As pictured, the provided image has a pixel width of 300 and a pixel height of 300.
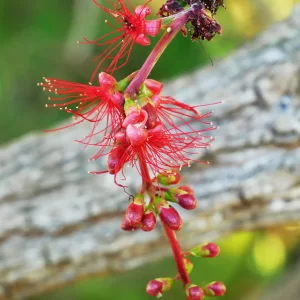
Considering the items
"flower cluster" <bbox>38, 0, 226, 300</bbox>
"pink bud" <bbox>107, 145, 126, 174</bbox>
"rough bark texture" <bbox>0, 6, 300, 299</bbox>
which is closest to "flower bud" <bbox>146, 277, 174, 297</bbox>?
"flower cluster" <bbox>38, 0, 226, 300</bbox>

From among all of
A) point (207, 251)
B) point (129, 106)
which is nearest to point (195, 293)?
point (207, 251)

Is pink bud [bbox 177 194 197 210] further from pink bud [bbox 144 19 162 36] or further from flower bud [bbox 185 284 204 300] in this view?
pink bud [bbox 144 19 162 36]

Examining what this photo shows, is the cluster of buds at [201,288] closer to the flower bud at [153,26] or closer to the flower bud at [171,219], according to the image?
the flower bud at [171,219]

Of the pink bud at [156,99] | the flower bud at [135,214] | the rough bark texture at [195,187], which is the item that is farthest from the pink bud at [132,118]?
the rough bark texture at [195,187]

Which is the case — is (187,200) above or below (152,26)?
below

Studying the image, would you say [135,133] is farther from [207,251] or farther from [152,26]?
[207,251]

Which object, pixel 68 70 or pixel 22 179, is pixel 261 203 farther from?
pixel 68 70
